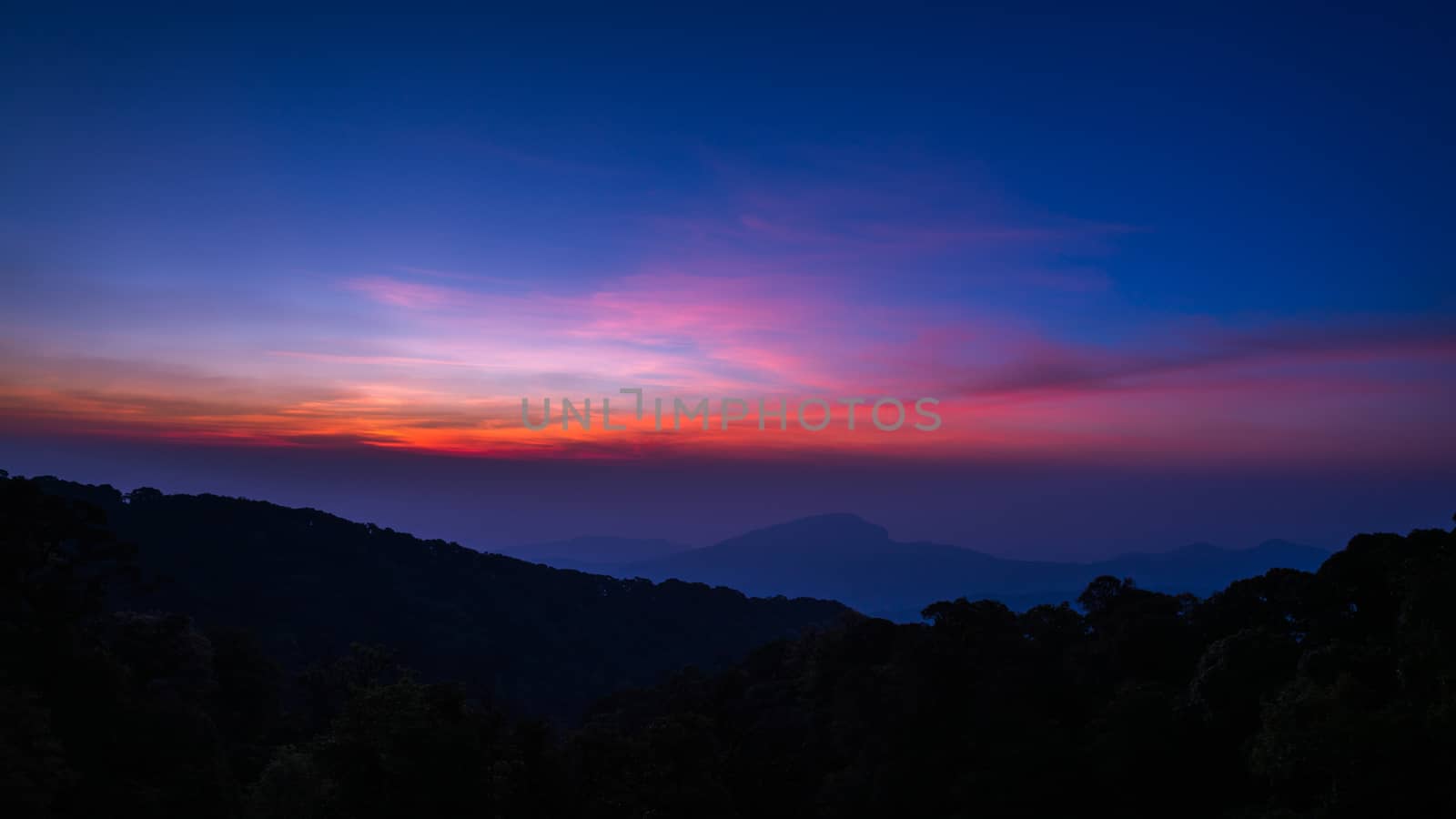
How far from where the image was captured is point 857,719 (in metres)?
35.9

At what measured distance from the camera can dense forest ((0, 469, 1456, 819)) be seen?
19.6 m

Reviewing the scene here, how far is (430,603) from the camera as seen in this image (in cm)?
13375

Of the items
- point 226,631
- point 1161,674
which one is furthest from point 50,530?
point 1161,674

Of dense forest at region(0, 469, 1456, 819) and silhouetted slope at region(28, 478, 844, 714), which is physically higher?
dense forest at region(0, 469, 1456, 819)

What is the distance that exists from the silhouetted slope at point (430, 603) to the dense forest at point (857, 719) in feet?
186

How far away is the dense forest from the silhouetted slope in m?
56.8

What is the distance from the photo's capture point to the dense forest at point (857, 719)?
64.4 feet

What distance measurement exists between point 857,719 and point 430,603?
4533 inches

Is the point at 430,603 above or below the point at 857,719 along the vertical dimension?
below

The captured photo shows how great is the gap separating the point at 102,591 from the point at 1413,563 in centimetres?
5539

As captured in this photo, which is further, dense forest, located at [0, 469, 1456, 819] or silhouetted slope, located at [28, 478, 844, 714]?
silhouetted slope, located at [28, 478, 844, 714]

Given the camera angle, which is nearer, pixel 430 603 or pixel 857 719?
pixel 857 719

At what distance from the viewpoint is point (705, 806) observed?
93.5ft

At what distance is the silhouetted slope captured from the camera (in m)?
112
